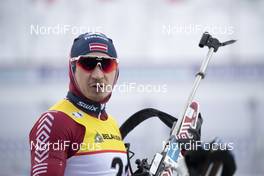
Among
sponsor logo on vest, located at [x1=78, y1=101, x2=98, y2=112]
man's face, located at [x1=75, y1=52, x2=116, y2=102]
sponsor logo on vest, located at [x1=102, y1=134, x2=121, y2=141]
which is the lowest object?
sponsor logo on vest, located at [x1=102, y1=134, x2=121, y2=141]

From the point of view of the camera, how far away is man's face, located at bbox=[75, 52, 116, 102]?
2822 millimetres

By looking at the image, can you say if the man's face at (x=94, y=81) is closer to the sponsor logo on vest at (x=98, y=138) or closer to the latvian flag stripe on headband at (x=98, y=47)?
the latvian flag stripe on headband at (x=98, y=47)

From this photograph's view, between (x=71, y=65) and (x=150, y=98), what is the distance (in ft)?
14.8

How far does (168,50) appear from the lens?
25.1 feet

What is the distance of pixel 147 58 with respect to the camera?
25.0ft

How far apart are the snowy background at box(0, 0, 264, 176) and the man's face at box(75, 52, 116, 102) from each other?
437cm

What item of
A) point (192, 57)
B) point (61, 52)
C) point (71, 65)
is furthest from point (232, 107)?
point (71, 65)

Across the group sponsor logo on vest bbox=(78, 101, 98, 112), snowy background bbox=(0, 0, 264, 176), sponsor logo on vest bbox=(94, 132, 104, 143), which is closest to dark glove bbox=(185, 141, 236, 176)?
sponsor logo on vest bbox=(94, 132, 104, 143)

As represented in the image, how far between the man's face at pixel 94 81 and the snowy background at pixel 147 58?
14.3 feet

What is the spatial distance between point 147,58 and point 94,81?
15.8ft

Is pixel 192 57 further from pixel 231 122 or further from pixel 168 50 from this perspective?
pixel 231 122

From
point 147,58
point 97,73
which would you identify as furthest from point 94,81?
point 147,58

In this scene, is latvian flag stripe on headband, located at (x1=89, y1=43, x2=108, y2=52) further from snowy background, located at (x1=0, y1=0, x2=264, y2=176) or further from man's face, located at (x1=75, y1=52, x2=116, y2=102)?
snowy background, located at (x1=0, y1=0, x2=264, y2=176)

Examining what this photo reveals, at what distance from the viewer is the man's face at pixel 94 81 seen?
2822 mm
